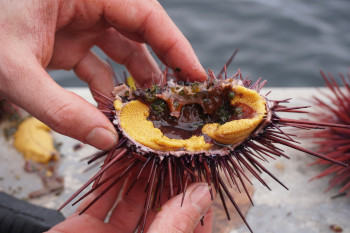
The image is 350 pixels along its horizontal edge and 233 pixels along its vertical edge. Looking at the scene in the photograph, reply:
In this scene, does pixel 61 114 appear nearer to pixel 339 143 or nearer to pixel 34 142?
pixel 34 142

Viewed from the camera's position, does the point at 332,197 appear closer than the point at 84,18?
No

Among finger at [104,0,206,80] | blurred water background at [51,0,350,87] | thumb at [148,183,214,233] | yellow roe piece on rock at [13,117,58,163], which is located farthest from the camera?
blurred water background at [51,0,350,87]

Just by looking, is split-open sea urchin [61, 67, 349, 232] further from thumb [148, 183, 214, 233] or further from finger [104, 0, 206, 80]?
finger [104, 0, 206, 80]

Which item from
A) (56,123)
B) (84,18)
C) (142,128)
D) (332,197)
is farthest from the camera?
(332,197)

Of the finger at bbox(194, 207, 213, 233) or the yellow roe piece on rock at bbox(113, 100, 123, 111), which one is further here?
the finger at bbox(194, 207, 213, 233)

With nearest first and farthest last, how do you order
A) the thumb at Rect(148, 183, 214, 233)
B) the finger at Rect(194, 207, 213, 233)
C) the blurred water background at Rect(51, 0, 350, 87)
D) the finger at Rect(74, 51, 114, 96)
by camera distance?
the thumb at Rect(148, 183, 214, 233), the finger at Rect(194, 207, 213, 233), the finger at Rect(74, 51, 114, 96), the blurred water background at Rect(51, 0, 350, 87)

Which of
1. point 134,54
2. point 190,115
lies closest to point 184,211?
point 190,115

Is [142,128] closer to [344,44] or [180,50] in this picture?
[180,50]

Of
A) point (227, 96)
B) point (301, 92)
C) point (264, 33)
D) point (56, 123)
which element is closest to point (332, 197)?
point (301, 92)

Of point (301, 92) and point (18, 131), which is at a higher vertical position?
point (301, 92)

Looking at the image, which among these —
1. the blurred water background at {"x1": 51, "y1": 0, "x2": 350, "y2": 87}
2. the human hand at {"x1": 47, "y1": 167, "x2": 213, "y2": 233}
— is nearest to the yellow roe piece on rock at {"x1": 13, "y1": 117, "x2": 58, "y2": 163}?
the human hand at {"x1": 47, "y1": 167, "x2": 213, "y2": 233}
